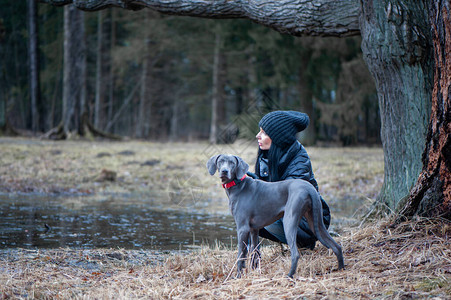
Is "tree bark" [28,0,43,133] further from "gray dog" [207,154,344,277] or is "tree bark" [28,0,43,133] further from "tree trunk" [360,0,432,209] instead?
"gray dog" [207,154,344,277]

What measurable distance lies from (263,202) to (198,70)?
33121 mm

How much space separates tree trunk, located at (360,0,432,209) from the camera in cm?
517

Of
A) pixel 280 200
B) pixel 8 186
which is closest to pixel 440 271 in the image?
pixel 280 200

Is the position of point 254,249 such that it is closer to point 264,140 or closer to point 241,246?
point 241,246

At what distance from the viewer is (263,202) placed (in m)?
4.19

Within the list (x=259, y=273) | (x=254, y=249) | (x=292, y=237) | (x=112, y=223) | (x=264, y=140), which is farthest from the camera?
(x=112, y=223)

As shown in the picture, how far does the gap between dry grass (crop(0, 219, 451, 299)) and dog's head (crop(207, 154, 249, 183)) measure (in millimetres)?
820

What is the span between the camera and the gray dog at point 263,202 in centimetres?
397

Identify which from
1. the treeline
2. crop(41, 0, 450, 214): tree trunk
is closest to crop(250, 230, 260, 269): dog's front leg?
crop(41, 0, 450, 214): tree trunk

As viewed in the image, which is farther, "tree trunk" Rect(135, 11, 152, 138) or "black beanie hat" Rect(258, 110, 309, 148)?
"tree trunk" Rect(135, 11, 152, 138)

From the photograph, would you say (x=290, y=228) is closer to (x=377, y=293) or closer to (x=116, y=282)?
(x=377, y=293)

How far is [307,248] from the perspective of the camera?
488cm

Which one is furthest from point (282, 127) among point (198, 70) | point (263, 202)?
point (198, 70)

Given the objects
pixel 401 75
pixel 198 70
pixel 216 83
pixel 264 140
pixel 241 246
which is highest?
pixel 198 70
